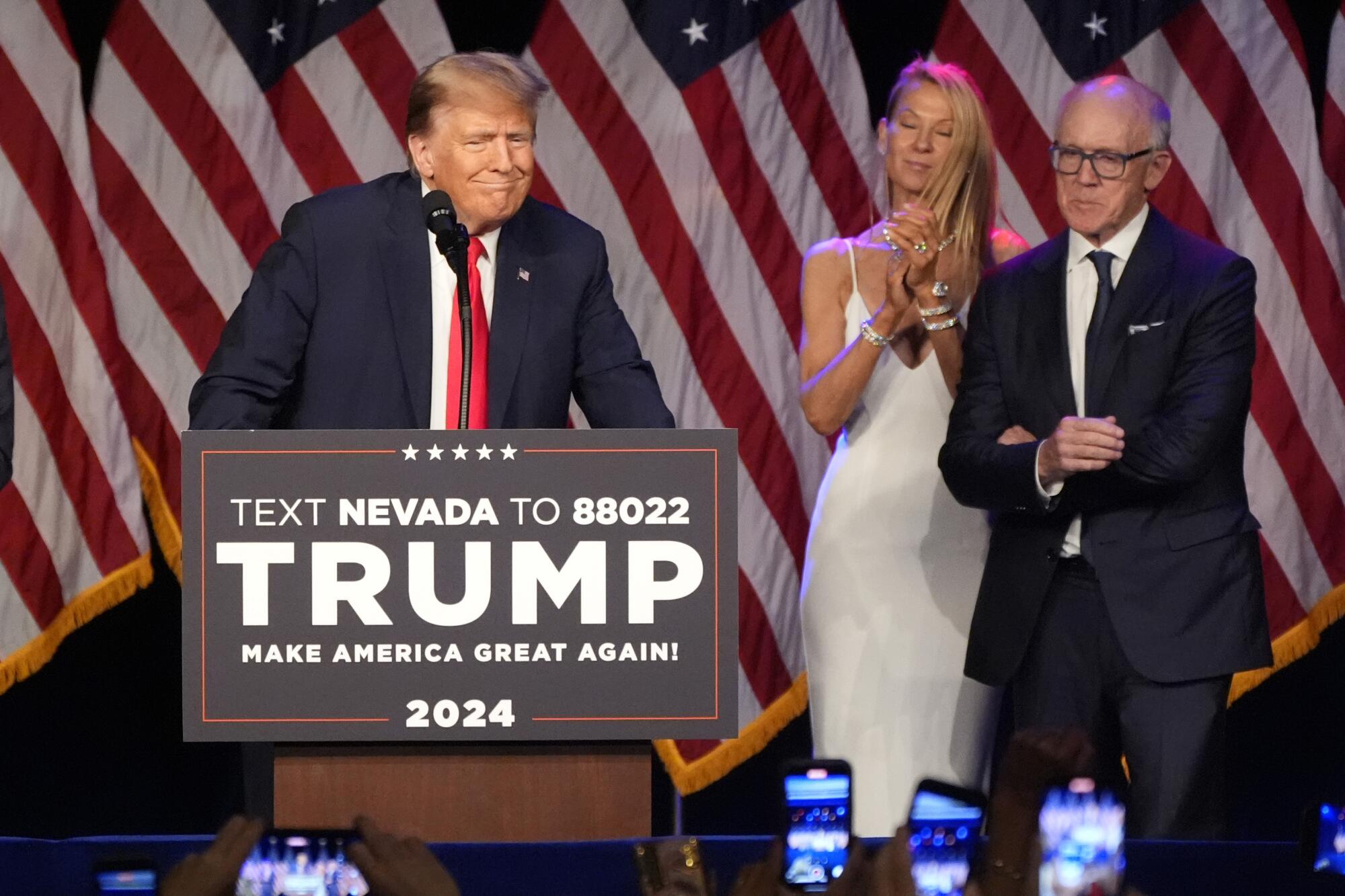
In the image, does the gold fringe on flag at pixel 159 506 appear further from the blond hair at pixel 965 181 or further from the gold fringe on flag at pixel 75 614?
the blond hair at pixel 965 181

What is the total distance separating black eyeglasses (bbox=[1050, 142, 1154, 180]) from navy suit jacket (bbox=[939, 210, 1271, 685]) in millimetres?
120

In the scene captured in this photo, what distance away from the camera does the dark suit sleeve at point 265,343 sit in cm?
285

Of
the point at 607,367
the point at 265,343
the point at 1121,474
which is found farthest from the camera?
the point at 1121,474

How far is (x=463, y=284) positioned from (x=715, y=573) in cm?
64

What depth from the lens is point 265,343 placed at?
2891mm

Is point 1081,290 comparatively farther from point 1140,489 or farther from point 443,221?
point 443,221

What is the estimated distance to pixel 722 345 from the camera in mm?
4691

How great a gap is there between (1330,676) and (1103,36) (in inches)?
70.5

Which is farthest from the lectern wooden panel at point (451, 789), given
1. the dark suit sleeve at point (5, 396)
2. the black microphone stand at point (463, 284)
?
the dark suit sleeve at point (5, 396)

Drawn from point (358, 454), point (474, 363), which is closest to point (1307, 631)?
point (474, 363)

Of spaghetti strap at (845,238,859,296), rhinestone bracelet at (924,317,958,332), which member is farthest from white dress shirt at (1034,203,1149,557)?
spaghetti strap at (845,238,859,296)

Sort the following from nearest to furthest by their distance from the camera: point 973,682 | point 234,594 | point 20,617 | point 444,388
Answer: point 234,594
point 444,388
point 973,682
point 20,617

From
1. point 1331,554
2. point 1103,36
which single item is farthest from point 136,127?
point 1331,554

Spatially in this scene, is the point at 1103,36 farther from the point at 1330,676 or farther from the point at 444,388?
the point at 444,388
